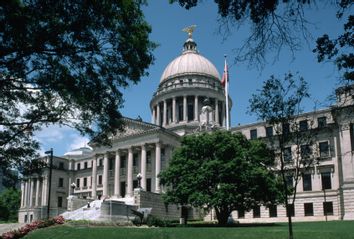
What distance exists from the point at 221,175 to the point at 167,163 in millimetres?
28794

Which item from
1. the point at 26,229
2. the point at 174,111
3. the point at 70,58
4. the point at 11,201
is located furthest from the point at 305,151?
the point at 11,201

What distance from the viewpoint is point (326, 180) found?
211ft

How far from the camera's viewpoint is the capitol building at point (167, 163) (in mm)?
59500

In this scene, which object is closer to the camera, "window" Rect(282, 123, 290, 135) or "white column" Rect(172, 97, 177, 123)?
"window" Rect(282, 123, 290, 135)

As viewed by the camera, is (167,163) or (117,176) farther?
(117,176)

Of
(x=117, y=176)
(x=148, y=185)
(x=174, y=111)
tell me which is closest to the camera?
(x=148, y=185)

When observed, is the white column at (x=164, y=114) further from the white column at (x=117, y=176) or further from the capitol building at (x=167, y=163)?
the white column at (x=117, y=176)

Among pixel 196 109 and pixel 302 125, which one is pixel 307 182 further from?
pixel 302 125

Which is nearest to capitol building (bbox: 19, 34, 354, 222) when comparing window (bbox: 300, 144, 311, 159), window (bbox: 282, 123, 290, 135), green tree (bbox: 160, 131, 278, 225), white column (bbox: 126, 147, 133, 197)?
white column (bbox: 126, 147, 133, 197)

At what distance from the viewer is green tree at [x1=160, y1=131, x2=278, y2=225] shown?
43.9m

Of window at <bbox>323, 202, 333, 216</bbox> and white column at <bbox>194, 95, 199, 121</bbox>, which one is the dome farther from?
window at <bbox>323, 202, 333, 216</bbox>

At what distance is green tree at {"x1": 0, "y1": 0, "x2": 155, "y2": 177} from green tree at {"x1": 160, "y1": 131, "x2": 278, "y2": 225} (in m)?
26.0

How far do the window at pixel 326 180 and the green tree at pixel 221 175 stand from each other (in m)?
21.6

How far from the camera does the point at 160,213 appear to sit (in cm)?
6412
